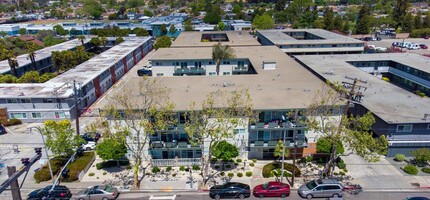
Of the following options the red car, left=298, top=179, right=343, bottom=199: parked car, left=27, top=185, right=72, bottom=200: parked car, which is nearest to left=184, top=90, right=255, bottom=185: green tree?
the red car

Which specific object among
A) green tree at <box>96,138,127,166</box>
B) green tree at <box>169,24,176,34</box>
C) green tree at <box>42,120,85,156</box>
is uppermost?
green tree at <box>169,24,176,34</box>

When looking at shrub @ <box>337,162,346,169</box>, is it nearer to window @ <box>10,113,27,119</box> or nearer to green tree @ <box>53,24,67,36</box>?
window @ <box>10,113,27,119</box>

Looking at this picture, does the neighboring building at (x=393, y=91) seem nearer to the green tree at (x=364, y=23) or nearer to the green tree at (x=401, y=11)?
the green tree at (x=364, y=23)

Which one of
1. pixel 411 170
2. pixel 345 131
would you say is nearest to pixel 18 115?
pixel 345 131

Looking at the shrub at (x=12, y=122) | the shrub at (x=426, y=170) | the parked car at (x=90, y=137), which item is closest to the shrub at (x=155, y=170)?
the parked car at (x=90, y=137)

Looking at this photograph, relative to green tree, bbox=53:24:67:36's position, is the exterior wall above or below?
below

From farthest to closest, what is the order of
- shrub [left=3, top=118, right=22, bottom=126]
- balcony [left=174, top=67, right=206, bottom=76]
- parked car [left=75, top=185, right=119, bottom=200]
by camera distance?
balcony [left=174, top=67, right=206, bottom=76] → shrub [left=3, top=118, right=22, bottom=126] → parked car [left=75, top=185, right=119, bottom=200]
